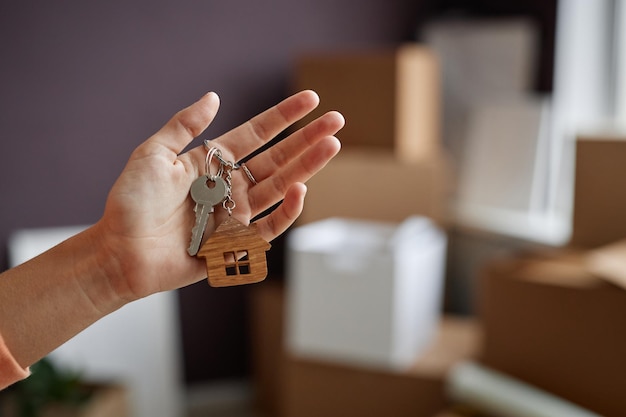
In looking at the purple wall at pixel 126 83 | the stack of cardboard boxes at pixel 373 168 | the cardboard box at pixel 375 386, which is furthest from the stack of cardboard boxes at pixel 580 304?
the purple wall at pixel 126 83

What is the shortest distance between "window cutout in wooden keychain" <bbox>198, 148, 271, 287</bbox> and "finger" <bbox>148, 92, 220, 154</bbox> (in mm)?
116

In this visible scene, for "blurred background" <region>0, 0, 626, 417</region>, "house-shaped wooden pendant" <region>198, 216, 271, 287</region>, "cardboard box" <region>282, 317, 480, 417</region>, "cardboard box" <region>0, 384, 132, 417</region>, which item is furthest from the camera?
"blurred background" <region>0, 0, 626, 417</region>

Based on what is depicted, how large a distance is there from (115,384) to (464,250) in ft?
3.77

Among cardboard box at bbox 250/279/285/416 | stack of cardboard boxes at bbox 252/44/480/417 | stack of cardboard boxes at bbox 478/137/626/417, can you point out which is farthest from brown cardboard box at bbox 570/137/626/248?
cardboard box at bbox 250/279/285/416

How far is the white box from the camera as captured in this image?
191 cm

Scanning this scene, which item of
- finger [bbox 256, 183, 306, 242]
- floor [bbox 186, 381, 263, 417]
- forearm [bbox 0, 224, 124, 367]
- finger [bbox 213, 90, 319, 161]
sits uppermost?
finger [bbox 213, 90, 319, 161]

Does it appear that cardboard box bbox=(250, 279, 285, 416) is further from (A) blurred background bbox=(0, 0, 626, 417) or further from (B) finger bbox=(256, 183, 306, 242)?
(B) finger bbox=(256, 183, 306, 242)

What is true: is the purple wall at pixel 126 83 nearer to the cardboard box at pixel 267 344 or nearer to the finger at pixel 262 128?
the cardboard box at pixel 267 344

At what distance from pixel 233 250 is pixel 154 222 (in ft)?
0.34

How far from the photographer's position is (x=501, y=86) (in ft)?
8.43

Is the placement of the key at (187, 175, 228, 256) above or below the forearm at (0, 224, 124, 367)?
above

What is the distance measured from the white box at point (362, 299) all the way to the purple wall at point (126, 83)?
69 cm

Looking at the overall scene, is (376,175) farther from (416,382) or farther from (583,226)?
(583,226)

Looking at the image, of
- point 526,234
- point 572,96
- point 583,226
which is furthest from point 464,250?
point 583,226
